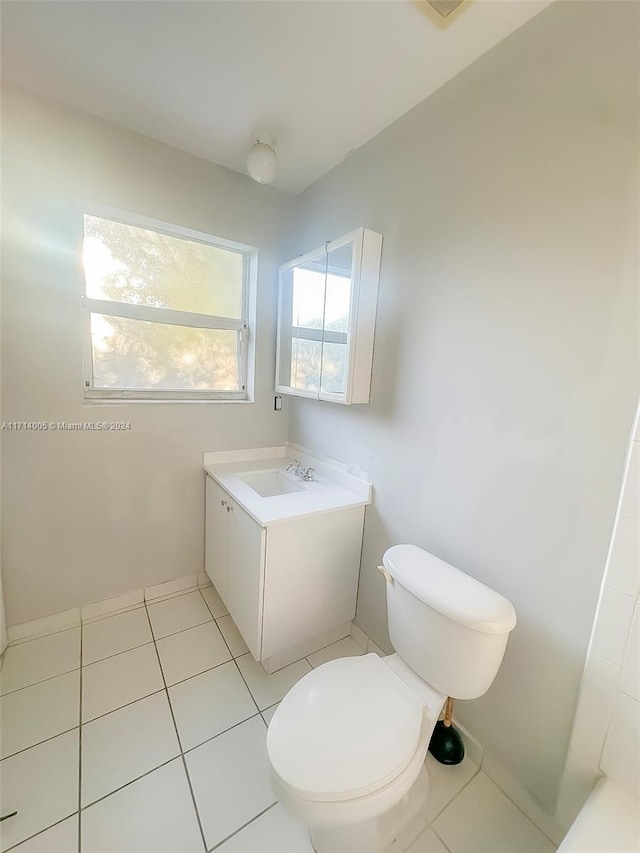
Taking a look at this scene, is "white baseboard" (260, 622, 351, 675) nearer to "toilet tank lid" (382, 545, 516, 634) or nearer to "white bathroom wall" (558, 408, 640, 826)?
"toilet tank lid" (382, 545, 516, 634)

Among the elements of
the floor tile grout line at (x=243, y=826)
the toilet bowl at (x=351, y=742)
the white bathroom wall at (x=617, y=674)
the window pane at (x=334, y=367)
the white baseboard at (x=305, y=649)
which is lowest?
the floor tile grout line at (x=243, y=826)

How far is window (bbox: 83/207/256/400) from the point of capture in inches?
65.1

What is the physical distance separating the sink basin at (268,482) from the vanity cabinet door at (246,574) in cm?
32

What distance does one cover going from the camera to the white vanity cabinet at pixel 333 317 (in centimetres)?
149

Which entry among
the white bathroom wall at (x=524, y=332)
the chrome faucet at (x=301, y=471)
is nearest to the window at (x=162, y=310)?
the chrome faucet at (x=301, y=471)

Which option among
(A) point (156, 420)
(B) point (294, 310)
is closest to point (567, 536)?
(B) point (294, 310)

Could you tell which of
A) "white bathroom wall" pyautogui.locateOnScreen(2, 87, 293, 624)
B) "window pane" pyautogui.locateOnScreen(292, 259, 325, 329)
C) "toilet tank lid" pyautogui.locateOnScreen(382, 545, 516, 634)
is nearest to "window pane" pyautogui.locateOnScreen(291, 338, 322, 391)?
"window pane" pyautogui.locateOnScreen(292, 259, 325, 329)

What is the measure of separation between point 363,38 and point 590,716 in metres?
2.19

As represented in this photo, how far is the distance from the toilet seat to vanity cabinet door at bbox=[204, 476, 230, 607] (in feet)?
2.77

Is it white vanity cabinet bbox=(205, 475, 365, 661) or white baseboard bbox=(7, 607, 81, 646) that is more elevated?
white vanity cabinet bbox=(205, 475, 365, 661)

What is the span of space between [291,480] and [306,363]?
0.68 meters

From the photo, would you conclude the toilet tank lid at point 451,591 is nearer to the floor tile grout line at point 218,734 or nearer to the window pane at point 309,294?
the floor tile grout line at point 218,734

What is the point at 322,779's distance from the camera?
81 cm

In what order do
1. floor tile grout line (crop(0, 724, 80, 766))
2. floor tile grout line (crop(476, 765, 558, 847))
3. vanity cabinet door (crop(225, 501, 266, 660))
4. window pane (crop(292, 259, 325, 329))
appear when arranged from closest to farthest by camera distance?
floor tile grout line (crop(476, 765, 558, 847)) → floor tile grout line (crop(0, 724, 80, 766)) → vanity cabinet door (crop(225, 501, 266, 660)) → window pane (crop(292, 259, 325, 329))
